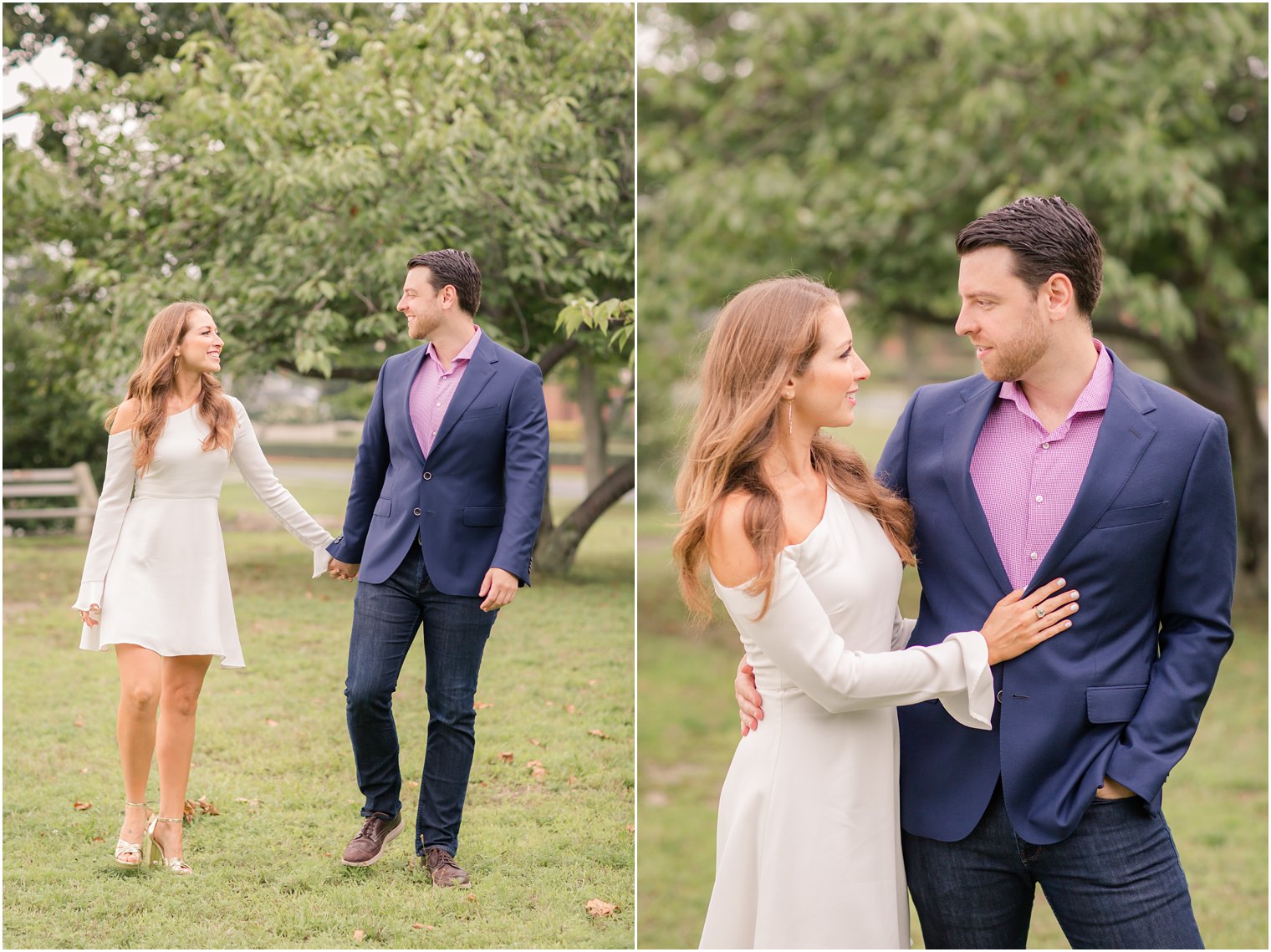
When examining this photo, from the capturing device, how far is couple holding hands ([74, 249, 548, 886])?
3215 mm

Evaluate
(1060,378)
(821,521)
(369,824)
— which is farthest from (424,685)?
(1060,378)

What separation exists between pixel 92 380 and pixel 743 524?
7.44 feet

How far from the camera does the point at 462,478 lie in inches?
126

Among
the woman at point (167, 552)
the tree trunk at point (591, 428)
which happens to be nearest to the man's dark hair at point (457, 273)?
the tree trunk at point (591, 428)

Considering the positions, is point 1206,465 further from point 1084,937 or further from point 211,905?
point 211,905

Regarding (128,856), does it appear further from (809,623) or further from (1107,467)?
(1107,467)

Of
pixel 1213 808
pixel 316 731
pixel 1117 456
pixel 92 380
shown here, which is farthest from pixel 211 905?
pixel 1213 808

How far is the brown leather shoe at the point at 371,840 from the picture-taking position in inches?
132

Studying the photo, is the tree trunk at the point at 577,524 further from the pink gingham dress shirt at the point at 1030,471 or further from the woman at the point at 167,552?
the pink gingham dress shirt at the point at 1030,471

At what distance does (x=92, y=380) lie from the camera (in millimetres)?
3566

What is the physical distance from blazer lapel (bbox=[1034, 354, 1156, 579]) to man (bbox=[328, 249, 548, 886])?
1421mm

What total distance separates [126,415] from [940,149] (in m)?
5.48

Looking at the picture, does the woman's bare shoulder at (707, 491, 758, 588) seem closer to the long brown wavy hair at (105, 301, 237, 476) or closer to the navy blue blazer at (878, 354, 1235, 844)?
the navy blue blazer at (878, 354, 1235, 844)

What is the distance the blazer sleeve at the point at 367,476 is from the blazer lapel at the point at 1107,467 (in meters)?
1.78
